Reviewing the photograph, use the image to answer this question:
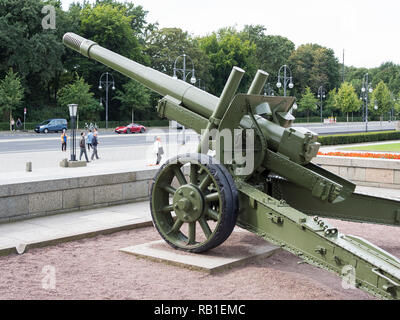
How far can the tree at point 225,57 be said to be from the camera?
272ft

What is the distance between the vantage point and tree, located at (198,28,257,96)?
8281 centimetres

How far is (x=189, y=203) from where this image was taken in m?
7.16

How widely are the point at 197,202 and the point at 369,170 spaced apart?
973cm

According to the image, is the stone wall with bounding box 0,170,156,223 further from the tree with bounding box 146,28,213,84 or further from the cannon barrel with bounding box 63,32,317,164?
the tree with bounding box 146,28,213,84

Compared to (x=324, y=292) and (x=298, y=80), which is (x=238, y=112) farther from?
(x=298, y=80)

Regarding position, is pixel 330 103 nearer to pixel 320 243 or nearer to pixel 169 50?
pixel 169 50

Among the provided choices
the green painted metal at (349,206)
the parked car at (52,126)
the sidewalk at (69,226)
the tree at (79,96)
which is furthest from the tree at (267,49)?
the green painted metal at (349,206)

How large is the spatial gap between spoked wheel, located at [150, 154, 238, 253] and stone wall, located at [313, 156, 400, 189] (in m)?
9.19

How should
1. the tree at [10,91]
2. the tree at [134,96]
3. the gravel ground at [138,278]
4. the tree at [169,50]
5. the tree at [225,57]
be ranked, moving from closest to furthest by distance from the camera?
the gravel ground at [138,278] → the tree at [10,91] → the tree at [134,96] → the tree at [169,50] → the tree at [225,57]

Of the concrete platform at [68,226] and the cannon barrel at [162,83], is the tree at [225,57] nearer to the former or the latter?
the concrete platform at [68,226]

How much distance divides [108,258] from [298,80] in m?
100

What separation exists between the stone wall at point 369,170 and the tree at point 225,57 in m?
65.9

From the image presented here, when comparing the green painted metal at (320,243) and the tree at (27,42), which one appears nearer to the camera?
the green painted metal at (320,243)

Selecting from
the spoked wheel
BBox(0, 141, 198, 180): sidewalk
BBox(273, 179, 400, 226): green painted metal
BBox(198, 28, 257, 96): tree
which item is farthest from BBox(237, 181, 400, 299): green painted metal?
BBox(198, 28, 257, 96): tree
